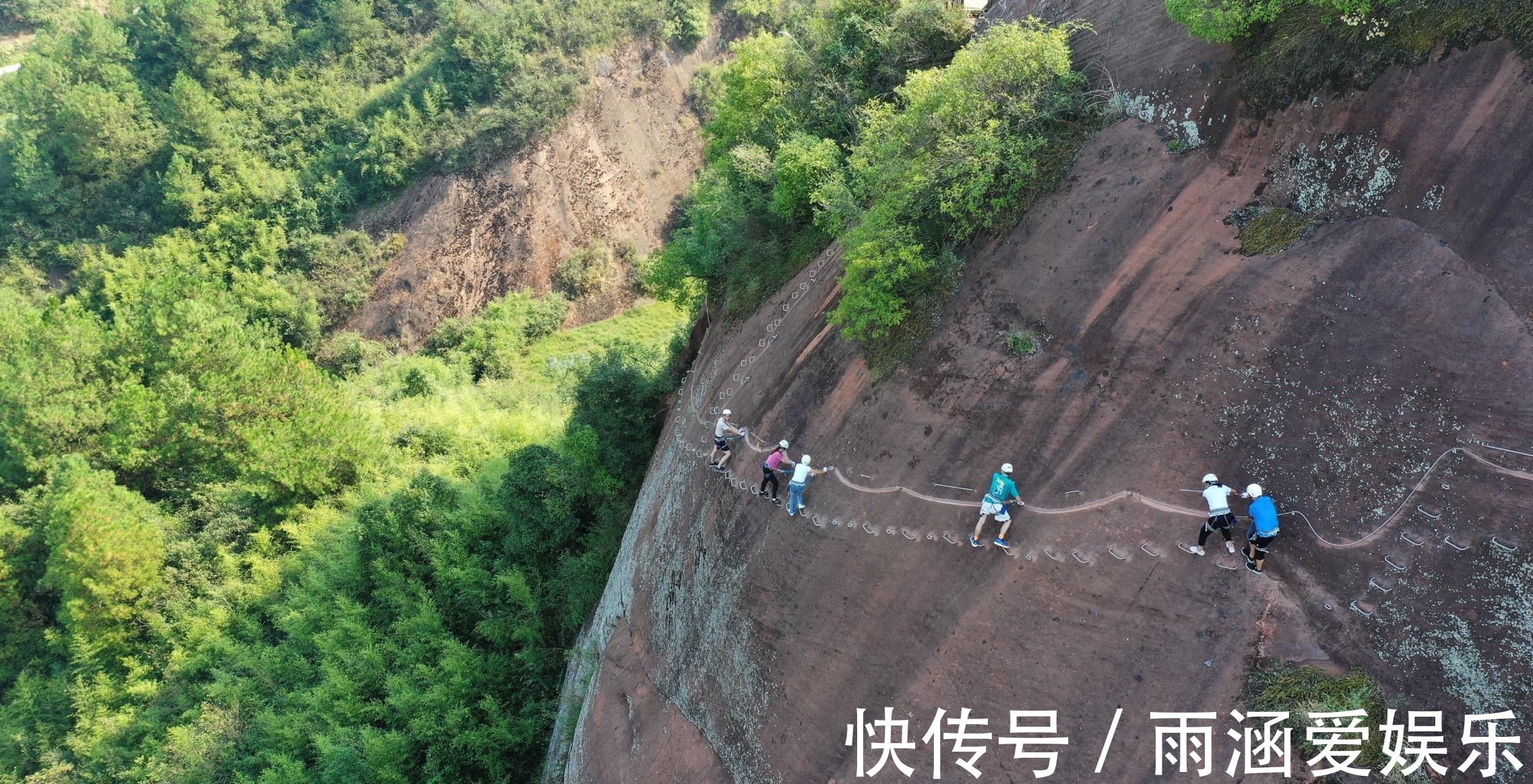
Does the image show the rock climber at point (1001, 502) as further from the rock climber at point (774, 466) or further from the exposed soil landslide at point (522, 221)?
the exposed soil landslide at point (522, 221)

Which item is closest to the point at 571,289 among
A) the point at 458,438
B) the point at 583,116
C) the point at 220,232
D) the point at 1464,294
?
the point at 583,116

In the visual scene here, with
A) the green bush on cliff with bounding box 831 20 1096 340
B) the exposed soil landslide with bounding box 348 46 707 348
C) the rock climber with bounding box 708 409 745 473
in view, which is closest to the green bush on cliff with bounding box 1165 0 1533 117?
the green bush on cliff with bounding box 831 20 1096 340

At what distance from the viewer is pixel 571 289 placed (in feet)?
151

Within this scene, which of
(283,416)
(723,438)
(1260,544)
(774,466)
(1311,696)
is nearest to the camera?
(1311,696)

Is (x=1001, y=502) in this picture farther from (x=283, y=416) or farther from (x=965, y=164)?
(x=283, y=416)

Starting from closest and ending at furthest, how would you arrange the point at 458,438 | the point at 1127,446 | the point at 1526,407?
the point at 1526,407 → the point at 1127,446 → the point at 458,438

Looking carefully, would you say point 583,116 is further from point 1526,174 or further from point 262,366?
point 1526,174

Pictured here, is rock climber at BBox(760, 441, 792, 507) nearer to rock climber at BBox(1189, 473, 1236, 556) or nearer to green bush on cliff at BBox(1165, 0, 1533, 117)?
rock climber at BBox(1189, 473, 1236, 556)

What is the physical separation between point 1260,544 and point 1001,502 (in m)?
3.40

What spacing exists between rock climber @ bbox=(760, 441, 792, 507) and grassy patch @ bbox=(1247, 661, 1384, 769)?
8.20 metres

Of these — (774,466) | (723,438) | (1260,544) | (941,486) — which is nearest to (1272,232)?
(1260,544)

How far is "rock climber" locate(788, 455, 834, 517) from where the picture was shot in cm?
1481

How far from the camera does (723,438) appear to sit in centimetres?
1783

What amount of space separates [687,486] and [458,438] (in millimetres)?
18001
